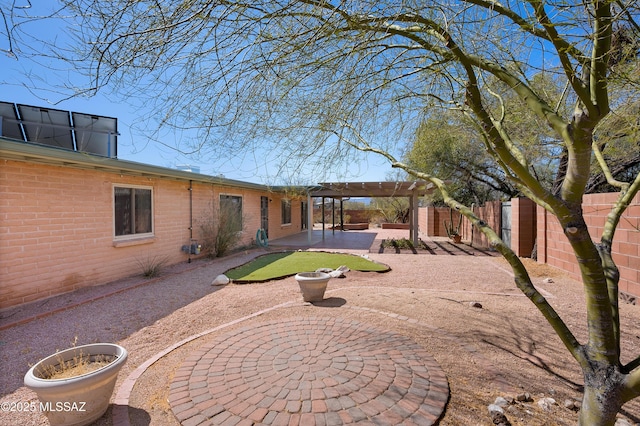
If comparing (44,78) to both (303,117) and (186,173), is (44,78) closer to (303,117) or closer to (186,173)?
(303,117)

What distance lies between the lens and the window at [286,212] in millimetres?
18844

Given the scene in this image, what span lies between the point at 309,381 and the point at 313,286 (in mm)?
2491

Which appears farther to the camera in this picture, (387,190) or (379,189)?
(387,190)

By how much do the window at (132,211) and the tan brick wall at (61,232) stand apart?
0.53 feet

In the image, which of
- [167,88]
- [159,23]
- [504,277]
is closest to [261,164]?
[167,88]

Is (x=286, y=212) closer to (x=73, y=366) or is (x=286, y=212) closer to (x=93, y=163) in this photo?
(x=93, y=163)

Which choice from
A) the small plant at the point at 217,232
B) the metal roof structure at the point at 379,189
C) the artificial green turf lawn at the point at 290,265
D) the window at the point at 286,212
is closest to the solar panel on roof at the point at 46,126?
the small plant at the point at 217,232

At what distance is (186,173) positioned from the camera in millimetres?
9305

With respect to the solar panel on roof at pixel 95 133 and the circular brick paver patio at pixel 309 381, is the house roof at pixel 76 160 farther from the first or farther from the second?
the circular brick paver patio at pixel 309 381

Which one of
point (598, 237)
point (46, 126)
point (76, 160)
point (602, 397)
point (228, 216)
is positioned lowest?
point (602, 397)

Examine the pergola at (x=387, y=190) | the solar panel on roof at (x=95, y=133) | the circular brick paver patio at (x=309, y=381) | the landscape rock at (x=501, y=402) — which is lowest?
the landscape rock at (x=501, y=402)

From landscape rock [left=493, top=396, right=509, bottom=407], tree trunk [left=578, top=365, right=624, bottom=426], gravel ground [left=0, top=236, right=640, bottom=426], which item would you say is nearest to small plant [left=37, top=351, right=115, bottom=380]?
gravel ground [left=0, top=236, right=640, bottom=426]

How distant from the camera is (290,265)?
9227mm

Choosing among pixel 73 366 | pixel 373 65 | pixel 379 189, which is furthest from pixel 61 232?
pixel 379 189
